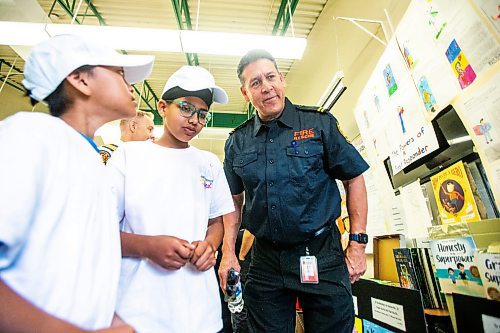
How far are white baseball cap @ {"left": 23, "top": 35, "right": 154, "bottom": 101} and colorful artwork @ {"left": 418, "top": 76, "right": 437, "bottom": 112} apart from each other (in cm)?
148

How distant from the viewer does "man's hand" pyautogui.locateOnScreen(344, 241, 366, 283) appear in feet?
3.78

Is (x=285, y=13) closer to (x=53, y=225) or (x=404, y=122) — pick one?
(x=404, y=122)

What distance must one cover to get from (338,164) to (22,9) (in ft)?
13.0

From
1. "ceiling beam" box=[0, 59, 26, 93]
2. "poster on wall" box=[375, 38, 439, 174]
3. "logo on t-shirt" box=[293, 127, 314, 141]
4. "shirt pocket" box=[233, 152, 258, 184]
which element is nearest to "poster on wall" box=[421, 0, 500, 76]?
"poster on wall" box=[375, 38, 439, 174]

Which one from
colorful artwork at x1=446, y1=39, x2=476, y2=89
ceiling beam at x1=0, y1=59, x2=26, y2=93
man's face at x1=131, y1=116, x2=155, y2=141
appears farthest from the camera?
ceiling beam at x1=0, y1=59, x2=26, y2=93

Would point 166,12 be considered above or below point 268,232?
above

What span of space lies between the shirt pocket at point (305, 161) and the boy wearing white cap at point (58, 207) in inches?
31.1

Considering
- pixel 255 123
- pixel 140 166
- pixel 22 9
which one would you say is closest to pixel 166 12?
pixel 22 9

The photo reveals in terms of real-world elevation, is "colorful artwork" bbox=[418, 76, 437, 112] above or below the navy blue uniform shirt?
above

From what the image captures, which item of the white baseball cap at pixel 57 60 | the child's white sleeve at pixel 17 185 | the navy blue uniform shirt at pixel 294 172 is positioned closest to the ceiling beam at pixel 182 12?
the navy blue uniform shirt at pixel 294 172

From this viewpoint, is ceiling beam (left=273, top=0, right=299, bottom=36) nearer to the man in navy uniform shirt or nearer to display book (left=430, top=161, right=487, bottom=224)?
the man in navy uniform shirt

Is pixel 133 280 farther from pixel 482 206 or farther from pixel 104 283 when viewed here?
pixel 482 206

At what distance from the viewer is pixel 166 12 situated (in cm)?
396

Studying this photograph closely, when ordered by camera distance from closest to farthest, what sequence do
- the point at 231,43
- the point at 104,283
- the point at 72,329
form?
the point at 72,329, the point at 104,283, the point at 231,43
